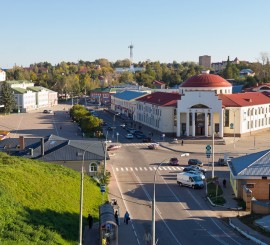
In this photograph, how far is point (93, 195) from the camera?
109 feet

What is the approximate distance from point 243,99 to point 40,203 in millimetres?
55272

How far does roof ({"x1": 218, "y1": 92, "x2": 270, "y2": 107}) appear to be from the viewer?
73062mm

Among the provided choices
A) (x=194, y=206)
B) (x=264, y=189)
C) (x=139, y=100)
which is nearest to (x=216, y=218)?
(x=194, y=206)

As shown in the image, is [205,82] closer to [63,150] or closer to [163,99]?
[163,99]

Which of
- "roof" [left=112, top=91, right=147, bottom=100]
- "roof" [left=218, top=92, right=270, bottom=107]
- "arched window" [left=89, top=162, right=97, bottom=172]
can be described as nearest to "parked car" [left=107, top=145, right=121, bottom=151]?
"arched window" [left=89, top=162, right=97, bottom=172]

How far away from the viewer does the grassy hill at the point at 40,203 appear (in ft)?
70.1

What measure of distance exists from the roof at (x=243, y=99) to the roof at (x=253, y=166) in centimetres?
3513

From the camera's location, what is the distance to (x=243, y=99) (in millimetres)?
76625

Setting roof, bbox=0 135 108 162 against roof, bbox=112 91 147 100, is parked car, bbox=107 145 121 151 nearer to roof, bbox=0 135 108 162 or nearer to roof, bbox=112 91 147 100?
roof, bbox=0 135 108 162

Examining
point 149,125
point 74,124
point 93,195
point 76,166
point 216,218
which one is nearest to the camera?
point 216,218

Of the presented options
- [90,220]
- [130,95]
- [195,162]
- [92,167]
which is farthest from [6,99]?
[90,220]

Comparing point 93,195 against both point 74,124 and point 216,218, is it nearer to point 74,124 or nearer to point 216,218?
point 216,218

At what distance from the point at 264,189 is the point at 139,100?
5613 centimetres

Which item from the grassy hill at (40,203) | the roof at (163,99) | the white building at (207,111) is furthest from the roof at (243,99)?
the grassy hill at (40,203)
